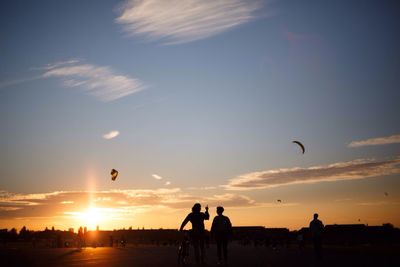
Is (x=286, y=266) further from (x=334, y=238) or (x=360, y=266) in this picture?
(x=334, y=238)

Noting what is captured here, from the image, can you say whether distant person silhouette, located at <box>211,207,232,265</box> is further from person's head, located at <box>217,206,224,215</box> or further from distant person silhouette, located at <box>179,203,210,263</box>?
distant person silhouette, located at <box>179,203,210,263</box>

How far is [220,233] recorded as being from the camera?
14.8 meters

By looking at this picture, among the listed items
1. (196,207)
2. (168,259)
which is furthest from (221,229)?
(168,259)

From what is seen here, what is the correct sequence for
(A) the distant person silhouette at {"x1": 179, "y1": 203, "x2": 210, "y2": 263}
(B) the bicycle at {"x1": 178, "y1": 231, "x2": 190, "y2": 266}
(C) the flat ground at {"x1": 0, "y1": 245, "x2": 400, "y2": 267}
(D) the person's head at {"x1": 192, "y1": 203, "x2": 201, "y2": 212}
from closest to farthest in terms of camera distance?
1. (A) the distant person silhouette at {"x1": 179, "y1": 203, "x2": 210, "y2": 263}
2. (D) the person's head at {"x1": 192, "y1": 203, "x2": 201, "y2": 212}
3. (B) the bicycle at {"x1": 178, "y1": 231, "x2": 190, "y2": 266}
4. (C) the flat ground at {"x1": 0, "y1": 245, "x2": 400, "y2": 267}

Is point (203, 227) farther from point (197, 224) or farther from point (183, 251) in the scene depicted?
point (183, 251)

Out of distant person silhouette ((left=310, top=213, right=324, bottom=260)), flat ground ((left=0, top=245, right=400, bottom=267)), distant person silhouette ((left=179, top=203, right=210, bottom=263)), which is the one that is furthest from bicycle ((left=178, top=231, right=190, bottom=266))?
distant person silhouette ((left=310, top=213, right=324, bottom=260))

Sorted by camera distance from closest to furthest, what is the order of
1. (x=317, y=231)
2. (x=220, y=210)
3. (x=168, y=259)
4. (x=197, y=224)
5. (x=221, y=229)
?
1. (x=197, y=224)
2. (x=221, y=229)
3. (x=220, y=210)
4. (x=317, y=231)
5. (x=168, y=259)

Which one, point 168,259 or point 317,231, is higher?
point 317,231

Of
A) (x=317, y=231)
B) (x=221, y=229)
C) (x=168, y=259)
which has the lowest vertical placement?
(x=168, y=259)

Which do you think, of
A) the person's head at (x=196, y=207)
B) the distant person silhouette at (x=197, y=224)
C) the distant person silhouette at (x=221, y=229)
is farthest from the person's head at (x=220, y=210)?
the person's head at (x=196, y=207)

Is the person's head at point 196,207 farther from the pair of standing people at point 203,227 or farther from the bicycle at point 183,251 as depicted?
the bicycle at point 183,251

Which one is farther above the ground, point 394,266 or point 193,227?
point 193,227

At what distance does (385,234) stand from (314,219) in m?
102

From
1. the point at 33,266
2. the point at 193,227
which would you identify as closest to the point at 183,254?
the point at 193,227
